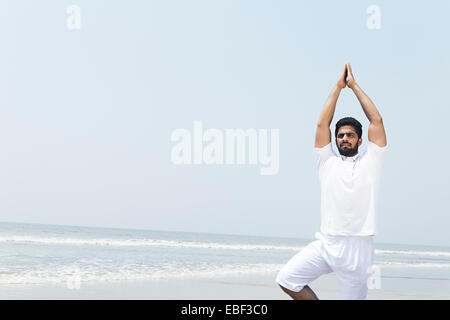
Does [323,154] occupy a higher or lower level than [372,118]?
lower

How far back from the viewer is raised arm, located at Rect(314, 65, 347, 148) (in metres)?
3.57

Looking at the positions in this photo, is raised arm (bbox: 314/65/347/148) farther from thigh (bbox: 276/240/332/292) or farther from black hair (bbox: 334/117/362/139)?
thigh (bbox: 276/240/332/292)

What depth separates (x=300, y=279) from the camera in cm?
354

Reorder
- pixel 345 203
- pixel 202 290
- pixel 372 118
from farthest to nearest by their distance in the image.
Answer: pixel 202 290 → pixel 372 118 → pixel 345 203

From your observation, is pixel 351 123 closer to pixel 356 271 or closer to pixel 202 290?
pixel 356 271

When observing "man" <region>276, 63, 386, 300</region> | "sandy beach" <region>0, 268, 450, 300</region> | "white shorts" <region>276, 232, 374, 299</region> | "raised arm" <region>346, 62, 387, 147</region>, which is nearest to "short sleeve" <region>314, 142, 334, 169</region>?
"man" <region>276, 63, 386, 300</region>

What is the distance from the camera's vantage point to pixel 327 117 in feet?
11.7

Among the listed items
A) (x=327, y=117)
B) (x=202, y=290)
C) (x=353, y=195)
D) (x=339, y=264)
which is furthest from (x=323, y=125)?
(x=202, y=290)

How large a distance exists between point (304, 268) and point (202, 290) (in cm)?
453

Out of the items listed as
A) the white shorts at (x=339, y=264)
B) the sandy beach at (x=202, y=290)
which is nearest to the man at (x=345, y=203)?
the white shorts at (x=339, y=264)

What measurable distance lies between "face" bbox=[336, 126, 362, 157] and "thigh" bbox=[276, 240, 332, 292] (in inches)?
25.2
